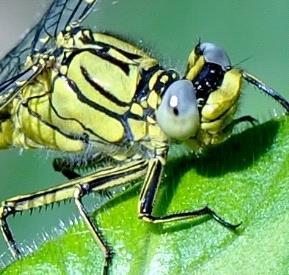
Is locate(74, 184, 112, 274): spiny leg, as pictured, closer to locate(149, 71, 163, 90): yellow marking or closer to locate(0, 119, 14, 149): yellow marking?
locate(149, 71, 163, 90): yellow marking

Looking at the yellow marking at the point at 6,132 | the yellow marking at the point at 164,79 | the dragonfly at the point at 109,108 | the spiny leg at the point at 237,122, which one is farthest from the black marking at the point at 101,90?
the yellow marking at the point at 6,132

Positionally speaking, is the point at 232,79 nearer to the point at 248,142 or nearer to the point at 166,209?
the point at 248,142

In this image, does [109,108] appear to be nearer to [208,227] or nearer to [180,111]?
[180,111]

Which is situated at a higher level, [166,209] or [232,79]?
[232,79]

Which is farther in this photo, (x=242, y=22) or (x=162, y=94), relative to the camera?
(x=242, y=22)

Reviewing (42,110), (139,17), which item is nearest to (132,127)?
(42,110)

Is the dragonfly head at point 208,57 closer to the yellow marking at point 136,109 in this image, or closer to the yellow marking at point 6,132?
the yellow marking at point 136,109

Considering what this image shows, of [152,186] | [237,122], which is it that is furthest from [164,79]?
[152,186]
